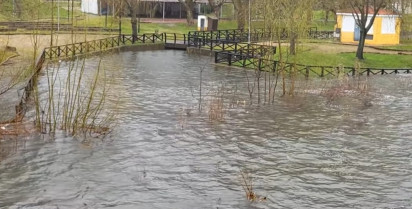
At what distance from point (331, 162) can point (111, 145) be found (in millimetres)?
6978

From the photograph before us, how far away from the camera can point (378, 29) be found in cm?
5281

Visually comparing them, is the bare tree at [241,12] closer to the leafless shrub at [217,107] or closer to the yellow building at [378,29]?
the yellow building at [378,29]

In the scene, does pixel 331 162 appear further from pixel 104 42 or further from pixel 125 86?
pixel 104 42

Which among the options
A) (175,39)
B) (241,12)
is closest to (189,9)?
→ (241,12)

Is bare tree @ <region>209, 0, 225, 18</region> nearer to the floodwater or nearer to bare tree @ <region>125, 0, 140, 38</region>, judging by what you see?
bare tree @ <region>125, 0, 140, 38</region>

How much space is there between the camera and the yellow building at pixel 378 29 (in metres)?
52.5

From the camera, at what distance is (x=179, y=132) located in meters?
19.9

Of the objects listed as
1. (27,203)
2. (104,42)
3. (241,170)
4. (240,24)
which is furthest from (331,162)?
(240,24)

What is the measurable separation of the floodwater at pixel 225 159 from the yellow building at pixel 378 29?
91.2 ft

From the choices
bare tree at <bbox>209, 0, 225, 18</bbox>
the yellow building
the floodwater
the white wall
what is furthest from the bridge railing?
the floodwater

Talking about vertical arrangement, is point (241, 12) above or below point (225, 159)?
above

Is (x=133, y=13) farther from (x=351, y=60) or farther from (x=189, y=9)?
(x=351, y=60)

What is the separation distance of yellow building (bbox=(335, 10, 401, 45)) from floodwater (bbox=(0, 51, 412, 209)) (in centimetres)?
2779

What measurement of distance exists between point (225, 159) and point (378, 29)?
1594 inches
